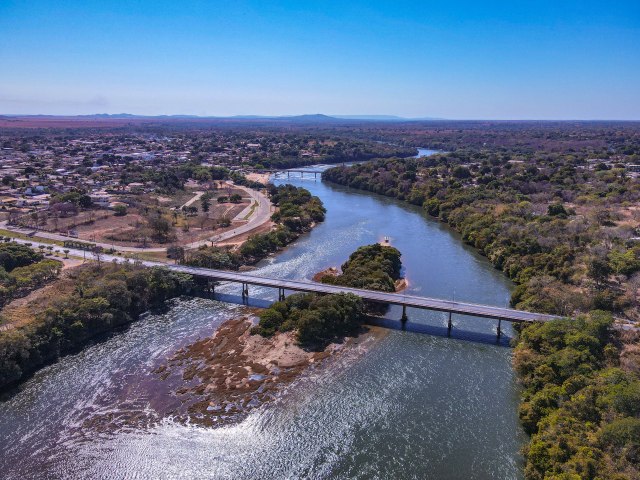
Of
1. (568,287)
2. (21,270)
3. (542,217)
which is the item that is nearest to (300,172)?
(542,217)

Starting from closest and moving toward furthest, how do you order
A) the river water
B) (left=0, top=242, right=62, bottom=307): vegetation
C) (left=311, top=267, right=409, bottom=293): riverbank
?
the river water < (left=0, top=242, right=62, bottom=307): vegetation < (left=311, top=267, right=409, bottom=293): riverbank

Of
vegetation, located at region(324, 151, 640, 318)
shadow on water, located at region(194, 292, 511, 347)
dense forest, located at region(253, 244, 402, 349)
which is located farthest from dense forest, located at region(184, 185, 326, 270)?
vegetation, located at region(324, 151, 640, 318)

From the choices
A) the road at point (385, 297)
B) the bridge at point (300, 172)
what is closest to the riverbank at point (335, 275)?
the road at point (385, 297)

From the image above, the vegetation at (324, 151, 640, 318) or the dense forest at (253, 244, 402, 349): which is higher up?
the vegetation at (324, 151, 640, 318)

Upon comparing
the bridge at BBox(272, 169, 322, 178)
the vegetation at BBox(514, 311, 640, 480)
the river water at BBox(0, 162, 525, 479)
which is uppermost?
the bridge at BBox(272, 169, 322, 178)

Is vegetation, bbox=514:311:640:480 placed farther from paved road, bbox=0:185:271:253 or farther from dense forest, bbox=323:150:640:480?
paved road, bbox=0:185:271:253

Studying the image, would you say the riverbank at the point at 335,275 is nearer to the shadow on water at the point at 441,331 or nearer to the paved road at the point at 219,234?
the shadow on water at the point at 441,331

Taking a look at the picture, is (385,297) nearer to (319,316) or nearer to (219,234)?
(319,316)
